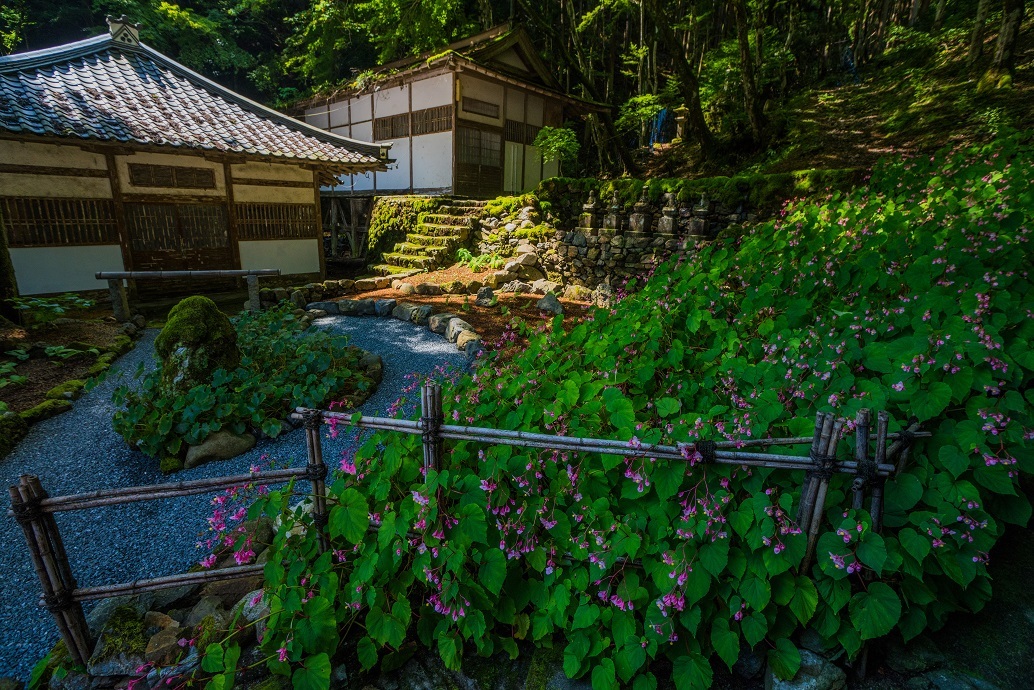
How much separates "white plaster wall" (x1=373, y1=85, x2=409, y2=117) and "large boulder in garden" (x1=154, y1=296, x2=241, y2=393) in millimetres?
13843

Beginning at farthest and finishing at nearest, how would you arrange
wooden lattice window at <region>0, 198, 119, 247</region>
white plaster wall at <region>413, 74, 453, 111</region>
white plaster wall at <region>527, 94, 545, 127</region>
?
1. white plaster wall at <region>527, 94, 545, 127</region>
2. white plaster wall at <region>413, 74, 453, 111</region>
3. wooden lattice window at <region>0, 198, 119, 247</region>

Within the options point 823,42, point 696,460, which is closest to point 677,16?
point 823,42

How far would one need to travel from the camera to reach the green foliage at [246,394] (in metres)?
4.83

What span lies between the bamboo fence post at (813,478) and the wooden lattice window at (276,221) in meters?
12.6

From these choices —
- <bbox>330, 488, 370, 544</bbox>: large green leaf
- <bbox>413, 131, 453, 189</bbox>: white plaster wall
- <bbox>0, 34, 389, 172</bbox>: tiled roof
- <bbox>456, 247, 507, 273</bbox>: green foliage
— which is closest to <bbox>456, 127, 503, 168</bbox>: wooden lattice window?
<bbox>413, 131, 453, 189</bbox>: white plaster wall

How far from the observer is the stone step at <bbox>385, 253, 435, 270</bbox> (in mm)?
13328

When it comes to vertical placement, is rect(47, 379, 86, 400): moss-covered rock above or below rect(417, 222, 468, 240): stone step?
below

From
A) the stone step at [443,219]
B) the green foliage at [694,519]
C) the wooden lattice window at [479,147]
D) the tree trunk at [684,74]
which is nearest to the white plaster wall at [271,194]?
the stone step at [443,219]

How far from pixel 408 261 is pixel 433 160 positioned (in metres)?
4.76

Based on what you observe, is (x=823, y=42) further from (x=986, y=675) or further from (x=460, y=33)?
(x=986, y=675)

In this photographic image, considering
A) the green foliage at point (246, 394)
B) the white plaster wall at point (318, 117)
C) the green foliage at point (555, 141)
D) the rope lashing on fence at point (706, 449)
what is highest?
the white plaster wall at point (318, 117)

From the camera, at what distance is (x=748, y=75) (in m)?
13.0

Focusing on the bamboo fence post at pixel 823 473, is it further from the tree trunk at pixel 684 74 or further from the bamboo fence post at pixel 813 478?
the tree trunk at pixel 684 74

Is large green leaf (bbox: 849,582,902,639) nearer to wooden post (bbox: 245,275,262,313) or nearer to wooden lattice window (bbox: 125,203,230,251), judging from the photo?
wooden post (bbox: 245,275,262,313)
